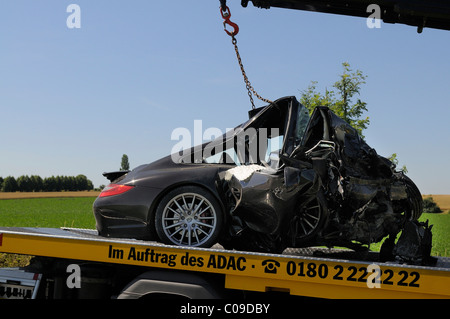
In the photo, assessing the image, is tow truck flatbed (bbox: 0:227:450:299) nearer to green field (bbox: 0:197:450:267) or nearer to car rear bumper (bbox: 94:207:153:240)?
car rear bumper (bbox: 94:207:153:240)

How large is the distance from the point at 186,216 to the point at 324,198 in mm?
1379

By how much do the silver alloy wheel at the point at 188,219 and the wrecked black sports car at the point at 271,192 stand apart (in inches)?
0.4

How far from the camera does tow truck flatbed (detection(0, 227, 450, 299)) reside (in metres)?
3.59

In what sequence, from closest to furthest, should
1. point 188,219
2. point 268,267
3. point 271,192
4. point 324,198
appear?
point 268,267 → point 271,192 → point 324,198 → point 188,219

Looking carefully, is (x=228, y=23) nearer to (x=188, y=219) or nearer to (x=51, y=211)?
(x=188, y=219)

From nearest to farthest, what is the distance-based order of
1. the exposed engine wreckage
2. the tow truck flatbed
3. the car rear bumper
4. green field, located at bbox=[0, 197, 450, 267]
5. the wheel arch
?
the tow truck flatbed < the exposed engine wreckage < the wheel arch < the car rear bumper < green field, located at bbox=[0, 197, 450, 267]

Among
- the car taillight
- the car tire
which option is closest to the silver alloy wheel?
the car tire

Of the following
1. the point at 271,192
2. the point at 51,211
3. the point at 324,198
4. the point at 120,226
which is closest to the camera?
the point at 271,192

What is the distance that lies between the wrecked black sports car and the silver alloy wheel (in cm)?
1

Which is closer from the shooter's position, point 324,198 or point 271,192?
point 271,192

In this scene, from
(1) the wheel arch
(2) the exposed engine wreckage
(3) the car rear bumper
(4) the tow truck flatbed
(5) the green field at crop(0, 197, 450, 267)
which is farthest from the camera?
(5) the green field at crop(0, 197, 450, 267)

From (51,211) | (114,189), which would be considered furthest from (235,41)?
(51,211)

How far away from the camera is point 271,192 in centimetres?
443
